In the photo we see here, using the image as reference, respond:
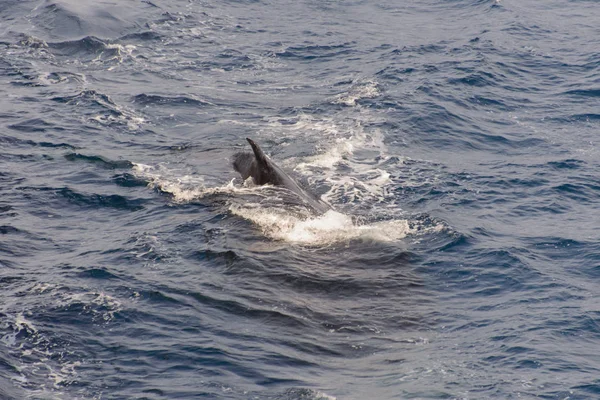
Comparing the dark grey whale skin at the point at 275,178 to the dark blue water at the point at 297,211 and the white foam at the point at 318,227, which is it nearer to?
the dark blue water at the point at 297,211

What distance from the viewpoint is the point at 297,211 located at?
24.4 meters

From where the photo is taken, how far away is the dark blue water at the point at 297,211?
693 inches

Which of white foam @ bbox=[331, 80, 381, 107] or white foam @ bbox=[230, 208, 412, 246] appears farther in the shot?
white foam @ bbox=[331, 80, 381, 107]

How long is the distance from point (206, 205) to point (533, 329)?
421 inches

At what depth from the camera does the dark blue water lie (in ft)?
57.8

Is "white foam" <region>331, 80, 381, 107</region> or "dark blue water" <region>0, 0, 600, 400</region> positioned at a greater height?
"white foam" <region>331, 80, 381, 107</region>

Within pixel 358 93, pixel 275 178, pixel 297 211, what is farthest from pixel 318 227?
pixel 358 93

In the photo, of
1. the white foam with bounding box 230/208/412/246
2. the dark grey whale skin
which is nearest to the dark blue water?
the white foam with bounding box 230/208/412/246

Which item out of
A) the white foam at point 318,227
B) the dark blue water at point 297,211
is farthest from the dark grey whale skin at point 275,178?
the white foam at point 318,227

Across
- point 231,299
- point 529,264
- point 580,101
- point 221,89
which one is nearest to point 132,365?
point 231,299

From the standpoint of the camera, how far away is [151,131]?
32.3 m

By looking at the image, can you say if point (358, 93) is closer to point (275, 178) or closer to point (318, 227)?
point (275, 178)

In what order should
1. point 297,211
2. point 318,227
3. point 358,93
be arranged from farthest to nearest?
→ point 358,93, point 297,211, point 318,227

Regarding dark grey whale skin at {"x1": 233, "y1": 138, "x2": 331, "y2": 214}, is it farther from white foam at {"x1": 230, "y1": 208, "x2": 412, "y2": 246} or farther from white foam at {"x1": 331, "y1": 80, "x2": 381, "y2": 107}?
white foam at {"x1": 331, "y1": 80, "x2": 381, "y2": 107}
